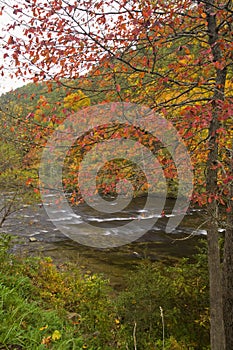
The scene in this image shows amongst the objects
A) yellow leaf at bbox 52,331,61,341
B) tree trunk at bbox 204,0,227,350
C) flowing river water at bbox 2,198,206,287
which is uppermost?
tree trunk at bbox 204,0,227,350

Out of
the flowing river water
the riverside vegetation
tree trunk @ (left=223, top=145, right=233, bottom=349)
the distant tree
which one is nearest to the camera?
the distant tree

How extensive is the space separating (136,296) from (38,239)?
7.05 m

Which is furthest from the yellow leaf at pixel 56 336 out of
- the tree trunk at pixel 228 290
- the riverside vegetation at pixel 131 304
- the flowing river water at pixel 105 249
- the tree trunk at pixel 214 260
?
the flowing river water at pixel 105 249

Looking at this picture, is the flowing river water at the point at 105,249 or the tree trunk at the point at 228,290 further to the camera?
the flowing river water at the point at 105,249

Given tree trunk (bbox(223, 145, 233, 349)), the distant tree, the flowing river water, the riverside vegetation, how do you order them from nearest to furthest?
1. the distant tree
2. the riverside vegetation
3. tree trunk (bbox(223, 145, 233, 349))
4. the flowing river water

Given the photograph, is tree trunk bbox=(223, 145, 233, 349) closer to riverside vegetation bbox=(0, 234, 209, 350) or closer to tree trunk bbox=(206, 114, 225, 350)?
riverside vegetation bbox=(0, 234, 209, 350)

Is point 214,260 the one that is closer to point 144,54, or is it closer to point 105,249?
point 144,54

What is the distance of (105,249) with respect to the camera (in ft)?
36.2

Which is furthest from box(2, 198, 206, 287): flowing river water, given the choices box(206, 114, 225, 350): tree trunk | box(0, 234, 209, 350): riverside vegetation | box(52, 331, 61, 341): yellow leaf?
box(52, 331, 61, 341): yellow leaf

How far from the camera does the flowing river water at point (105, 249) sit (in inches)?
374

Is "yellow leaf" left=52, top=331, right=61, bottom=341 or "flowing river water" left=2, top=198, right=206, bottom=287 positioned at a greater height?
"yellow leaf" left=52, top=331, right=61, bottom=341

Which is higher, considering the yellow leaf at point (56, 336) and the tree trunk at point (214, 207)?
the tree trunk at point (214, 207)

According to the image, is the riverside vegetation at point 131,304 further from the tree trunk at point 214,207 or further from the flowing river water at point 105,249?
the flowing river water at point 105,249

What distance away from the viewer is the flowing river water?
9488 millimetres
